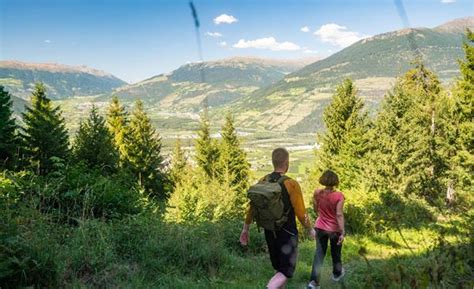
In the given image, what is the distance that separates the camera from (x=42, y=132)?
32.8 meters

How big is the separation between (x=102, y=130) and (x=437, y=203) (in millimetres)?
34561

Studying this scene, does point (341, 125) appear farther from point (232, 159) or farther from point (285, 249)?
point (285, 249)

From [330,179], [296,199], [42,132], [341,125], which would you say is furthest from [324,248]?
[42,132]

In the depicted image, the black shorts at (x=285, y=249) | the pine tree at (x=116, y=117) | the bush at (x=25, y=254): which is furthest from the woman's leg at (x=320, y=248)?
the pine tree at (x=116, y=117)

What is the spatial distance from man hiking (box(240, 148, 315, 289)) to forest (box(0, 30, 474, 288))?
0.98m

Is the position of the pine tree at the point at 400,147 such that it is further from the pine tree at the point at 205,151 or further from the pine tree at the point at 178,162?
the pine tree at the point at 178,162

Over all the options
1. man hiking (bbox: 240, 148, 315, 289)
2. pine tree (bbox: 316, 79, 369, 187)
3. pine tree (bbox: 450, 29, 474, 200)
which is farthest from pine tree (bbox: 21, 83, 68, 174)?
man hiking (bbox: 240, 148, 315, 289)

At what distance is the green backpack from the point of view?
443cm

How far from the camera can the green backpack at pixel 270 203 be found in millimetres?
4430

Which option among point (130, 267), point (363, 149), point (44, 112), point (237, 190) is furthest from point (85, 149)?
point (130, 267)

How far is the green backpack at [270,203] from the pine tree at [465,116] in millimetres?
22105

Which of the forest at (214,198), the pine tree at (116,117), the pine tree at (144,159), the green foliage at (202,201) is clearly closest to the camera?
the forest at (214,198)

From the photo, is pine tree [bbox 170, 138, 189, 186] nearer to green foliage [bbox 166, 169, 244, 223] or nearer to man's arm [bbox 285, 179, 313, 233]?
green foliage [bbox 166, 169, 244, 223]

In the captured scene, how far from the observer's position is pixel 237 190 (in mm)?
38062
